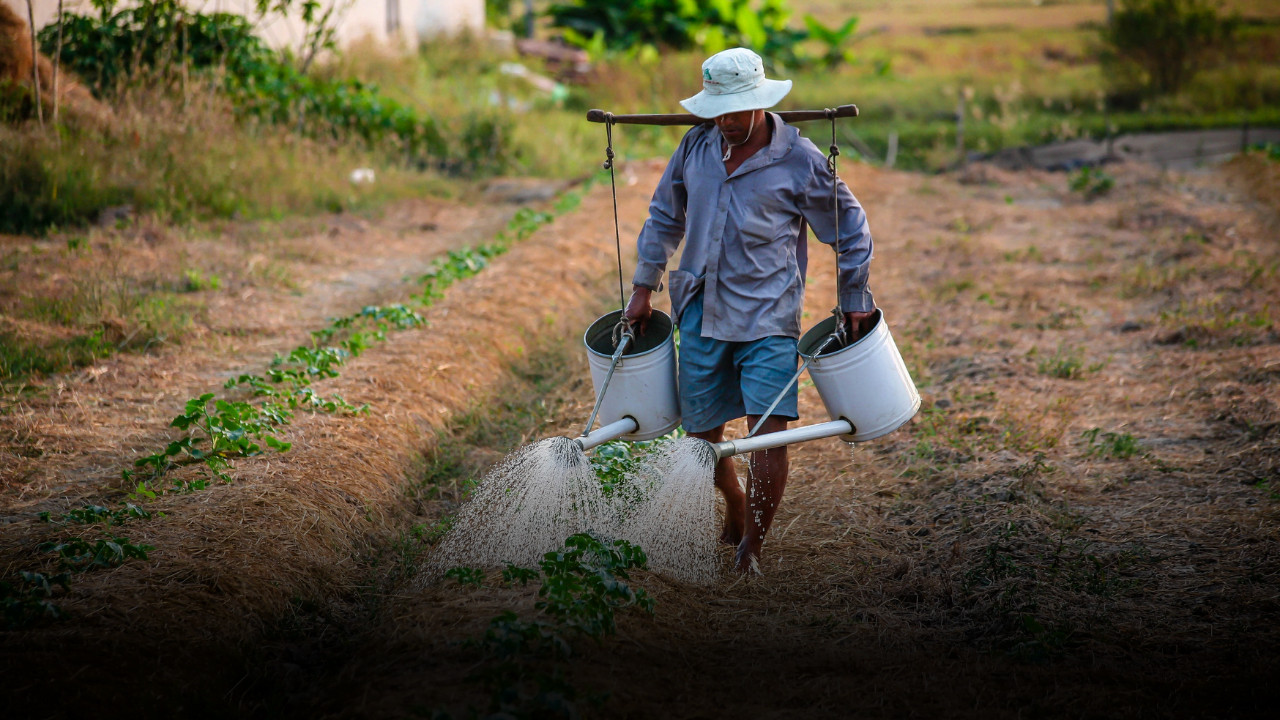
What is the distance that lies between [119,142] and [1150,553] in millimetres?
8808

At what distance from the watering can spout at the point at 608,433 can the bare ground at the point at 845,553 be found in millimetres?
501

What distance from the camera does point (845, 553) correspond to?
3.81 metres

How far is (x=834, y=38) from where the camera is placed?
22875mm

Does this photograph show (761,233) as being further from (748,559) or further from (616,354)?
(748,559)

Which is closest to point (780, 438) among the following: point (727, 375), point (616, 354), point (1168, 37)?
point (727, 375)

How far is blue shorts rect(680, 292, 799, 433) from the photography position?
3410mm

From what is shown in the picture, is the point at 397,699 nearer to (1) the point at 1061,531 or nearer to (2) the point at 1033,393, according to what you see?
(1) the point at 1061,531

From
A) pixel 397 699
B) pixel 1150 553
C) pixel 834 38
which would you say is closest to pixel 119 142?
pixel 397 699

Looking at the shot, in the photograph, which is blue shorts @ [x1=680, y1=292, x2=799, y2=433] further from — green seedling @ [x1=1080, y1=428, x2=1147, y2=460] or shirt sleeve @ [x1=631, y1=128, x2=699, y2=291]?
green seedling @ [x1=1080, y1=428, x2=1147, y2=460]

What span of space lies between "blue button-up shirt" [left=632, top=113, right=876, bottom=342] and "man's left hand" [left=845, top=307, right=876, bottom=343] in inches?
1.2

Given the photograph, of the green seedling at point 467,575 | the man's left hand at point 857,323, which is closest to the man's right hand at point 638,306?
the man's left hand at point 857,323

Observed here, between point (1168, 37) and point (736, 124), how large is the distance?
18699 mm

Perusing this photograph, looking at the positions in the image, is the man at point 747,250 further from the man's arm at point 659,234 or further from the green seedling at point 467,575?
the green seedling at point 467,575

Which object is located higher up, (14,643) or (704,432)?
(704,432)
